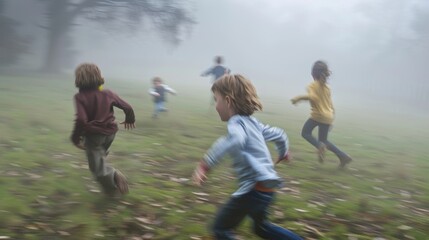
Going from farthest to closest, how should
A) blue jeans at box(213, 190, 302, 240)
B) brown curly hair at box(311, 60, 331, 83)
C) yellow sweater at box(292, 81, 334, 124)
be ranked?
yellow sweater at box(292, 81, 334, 124)
brown curly hair at box(311, 60, 331, 83)
blue jeans at box(213, 190, 302, 240)

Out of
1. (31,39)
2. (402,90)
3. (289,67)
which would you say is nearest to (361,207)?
(31,39)

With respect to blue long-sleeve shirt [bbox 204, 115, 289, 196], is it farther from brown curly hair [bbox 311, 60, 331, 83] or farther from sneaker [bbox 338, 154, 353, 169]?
sneaker [bbox 338, 154, 353, 169]

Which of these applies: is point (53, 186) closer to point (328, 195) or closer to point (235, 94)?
point (235, 94)

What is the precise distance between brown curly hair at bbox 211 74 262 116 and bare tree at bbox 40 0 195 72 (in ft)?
97.3

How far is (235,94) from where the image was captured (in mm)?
3541

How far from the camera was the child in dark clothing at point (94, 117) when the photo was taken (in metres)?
4.73

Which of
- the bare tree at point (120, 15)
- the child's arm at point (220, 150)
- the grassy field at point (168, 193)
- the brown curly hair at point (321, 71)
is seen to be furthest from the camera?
the bare tree at point (120, 15)

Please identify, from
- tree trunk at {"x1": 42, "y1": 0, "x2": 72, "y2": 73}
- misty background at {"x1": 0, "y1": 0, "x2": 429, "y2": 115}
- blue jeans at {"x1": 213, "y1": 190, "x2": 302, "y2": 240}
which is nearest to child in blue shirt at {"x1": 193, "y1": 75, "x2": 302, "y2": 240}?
blue jeans at {"x1": 213, "y1": 190, "x2": 302, "y2": 240}

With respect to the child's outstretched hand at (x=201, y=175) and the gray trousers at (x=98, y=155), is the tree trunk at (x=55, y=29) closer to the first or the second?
the gray trousers at (x=98, y=155)

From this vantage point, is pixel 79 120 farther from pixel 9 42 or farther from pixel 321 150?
pixel 9 42

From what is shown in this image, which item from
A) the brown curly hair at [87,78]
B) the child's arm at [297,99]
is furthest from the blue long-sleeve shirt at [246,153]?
the child's arm at [297,99]

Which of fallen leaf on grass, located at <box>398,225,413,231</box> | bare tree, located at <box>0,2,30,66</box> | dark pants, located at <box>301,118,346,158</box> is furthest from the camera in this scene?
bare tree, located at <box>0,2,30,66</box>

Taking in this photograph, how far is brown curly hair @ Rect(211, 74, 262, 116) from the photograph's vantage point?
11.6 ft

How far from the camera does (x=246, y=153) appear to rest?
3.40 metres
